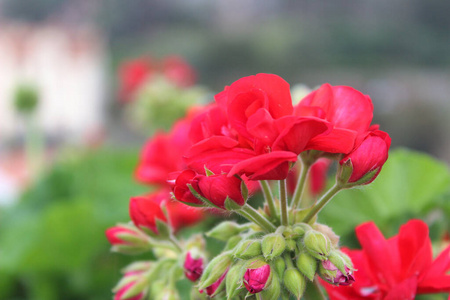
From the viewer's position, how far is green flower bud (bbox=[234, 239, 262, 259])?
0.25 meters

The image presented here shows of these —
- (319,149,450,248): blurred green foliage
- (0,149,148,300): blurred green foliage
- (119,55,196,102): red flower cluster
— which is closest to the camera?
(319,149,450,248): blurred green foliage

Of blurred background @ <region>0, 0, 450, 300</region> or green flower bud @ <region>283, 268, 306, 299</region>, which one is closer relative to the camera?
green flower bud @ <region>283, 268, 306, 299</region>

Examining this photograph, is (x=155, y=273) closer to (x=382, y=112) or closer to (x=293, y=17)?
(x=382, y=112)

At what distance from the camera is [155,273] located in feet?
1.11

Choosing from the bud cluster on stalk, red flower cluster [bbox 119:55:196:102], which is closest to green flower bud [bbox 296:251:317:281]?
the bud cluster on stalk

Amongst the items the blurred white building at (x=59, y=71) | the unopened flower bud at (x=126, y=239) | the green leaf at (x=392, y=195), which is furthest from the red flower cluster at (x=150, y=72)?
the blurred white building at (x=59, y=71)

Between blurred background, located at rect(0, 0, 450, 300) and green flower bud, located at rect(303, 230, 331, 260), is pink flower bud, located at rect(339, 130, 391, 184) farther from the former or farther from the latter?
blurred background, located at rect(0, 0, 450, 300)

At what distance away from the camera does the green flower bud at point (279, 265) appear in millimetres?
257

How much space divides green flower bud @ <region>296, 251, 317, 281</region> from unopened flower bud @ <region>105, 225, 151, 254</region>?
12cm

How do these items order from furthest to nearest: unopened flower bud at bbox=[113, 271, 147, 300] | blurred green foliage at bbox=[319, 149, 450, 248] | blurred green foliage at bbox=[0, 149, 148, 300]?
blurred green foliage at bbox=[0, 149, 148, 300]
blurred green foliage at bbox=[319, 149, 450, 248]
unopened flower bud at bbox=[113, 271, 147, 300]

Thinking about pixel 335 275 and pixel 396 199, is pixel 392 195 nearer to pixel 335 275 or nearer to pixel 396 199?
pixel 396 199

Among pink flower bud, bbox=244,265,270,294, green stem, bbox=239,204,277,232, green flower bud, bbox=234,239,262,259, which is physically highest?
green stem, bbox=239,204,277,232

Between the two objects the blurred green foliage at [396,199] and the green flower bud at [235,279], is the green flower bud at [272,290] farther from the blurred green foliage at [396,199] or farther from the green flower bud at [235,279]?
the blurred green foliage at [396,199]

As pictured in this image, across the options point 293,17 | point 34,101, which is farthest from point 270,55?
point 34,101
